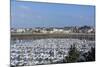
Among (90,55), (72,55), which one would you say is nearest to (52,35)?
(72,55)

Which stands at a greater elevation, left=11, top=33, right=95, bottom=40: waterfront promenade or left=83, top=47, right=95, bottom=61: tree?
left=11, top=33, right=95, bottom=40: waterfront promenade

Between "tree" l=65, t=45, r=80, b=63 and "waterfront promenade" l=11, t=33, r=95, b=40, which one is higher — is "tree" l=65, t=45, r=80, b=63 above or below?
below

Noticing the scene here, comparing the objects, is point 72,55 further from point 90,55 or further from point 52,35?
point 52,35

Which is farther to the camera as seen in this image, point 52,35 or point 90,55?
point 90,55

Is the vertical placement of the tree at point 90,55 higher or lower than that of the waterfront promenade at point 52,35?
lower

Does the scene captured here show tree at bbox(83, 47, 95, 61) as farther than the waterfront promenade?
Yes

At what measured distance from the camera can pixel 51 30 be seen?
7.10 feet

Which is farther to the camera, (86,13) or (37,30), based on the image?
(86,13)

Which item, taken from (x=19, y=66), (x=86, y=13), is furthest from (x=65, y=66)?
(x=86, y=13)

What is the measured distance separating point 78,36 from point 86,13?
0.31m

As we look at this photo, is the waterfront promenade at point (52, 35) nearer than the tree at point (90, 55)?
Yes

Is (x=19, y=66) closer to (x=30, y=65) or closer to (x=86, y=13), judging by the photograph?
(x=30, y=65)

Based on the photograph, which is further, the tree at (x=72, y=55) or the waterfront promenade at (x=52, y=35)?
the tree at (x=72, y=55)

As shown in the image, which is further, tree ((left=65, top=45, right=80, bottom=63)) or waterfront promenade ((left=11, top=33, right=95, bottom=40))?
tree ((left=65, top=45, right=80, bottom=63))
